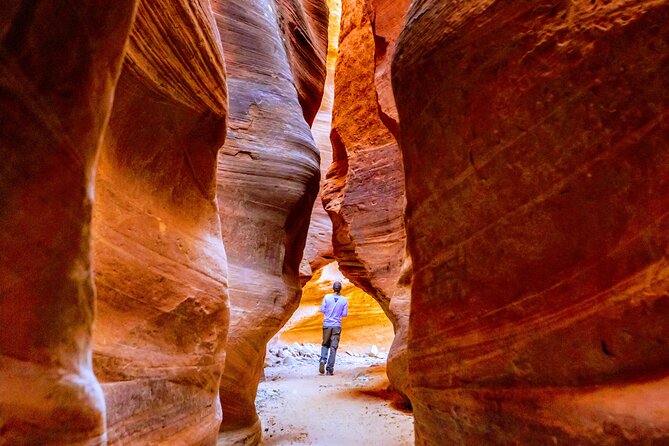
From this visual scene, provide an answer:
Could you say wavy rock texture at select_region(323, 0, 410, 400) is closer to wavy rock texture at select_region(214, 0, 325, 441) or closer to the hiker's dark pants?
wavy rock texture at select_region(214, 0, 325, 441)

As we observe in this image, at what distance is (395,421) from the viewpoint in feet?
14.9

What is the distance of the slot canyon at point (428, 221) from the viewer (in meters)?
0.77

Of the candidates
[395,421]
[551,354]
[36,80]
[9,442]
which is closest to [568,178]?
[551,354]

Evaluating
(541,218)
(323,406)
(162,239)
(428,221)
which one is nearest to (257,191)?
(162,239)

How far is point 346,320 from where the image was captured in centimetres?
1503

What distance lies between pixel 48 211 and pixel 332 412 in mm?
4745

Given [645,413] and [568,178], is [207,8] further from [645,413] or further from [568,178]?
[645,413]

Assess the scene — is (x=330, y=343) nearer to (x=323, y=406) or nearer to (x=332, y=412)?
(x=323, y=406)

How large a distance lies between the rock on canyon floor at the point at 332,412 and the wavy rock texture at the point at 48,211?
A: 3499 millimetres

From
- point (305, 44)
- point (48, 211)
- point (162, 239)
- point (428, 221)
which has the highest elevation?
point (305, 44)

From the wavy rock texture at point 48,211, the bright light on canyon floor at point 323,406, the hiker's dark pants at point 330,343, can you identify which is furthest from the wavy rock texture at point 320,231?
the wavy rock texture at point 48,211

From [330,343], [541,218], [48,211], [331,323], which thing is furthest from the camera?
[330,343]

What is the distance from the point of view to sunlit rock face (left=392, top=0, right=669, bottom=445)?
50.4 inches

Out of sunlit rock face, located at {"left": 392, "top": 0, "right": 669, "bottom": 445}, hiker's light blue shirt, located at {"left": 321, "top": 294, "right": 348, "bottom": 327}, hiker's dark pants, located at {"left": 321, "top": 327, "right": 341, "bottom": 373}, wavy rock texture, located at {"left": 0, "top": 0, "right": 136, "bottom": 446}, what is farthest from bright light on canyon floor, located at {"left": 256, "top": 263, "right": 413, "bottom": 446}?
wavy rock texture, located at {"left": 0, "top": 0, "right": 136, "bottom": 446}
